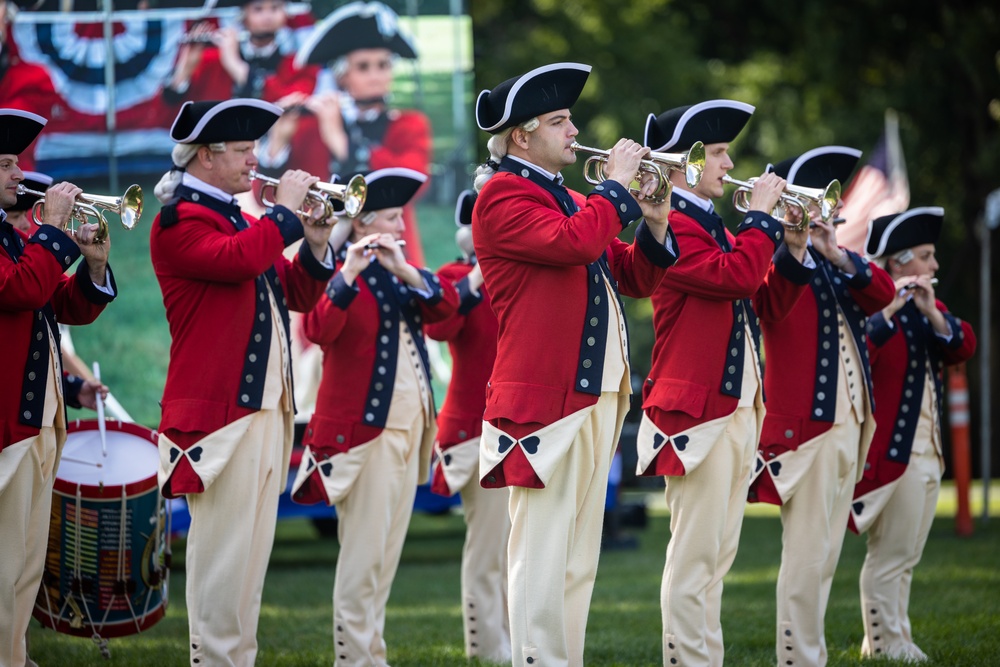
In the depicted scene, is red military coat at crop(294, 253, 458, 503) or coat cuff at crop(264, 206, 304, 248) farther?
red military coat at crop(294, 253, 458, 503)

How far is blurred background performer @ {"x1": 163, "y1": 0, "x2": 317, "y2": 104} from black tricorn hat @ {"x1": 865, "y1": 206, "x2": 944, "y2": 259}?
203 inches

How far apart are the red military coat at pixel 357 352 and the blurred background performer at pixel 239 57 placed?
13.6 feet

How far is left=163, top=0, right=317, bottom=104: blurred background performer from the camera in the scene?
1027 centimetres

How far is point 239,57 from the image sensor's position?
1034cm

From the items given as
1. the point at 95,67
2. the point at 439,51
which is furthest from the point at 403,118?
the point at 95,67

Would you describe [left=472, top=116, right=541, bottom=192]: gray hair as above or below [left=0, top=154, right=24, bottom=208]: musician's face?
above

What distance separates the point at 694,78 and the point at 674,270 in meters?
17.4

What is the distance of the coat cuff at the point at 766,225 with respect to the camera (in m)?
5.53

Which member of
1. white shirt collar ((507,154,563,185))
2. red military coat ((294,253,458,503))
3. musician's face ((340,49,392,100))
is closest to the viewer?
white shirt collar ((507,154,563,185))

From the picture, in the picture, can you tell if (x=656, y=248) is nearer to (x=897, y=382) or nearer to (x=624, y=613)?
(x=897, y=382)

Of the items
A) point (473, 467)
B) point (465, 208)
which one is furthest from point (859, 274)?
point (473, 467)

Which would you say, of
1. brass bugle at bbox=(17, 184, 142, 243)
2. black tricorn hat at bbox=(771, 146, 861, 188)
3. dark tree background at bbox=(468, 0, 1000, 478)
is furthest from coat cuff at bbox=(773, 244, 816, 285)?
dark tree background at bbox=(468, 0, 1000, 478)

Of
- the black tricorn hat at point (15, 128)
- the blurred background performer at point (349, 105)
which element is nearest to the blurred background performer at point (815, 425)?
the black tricorn hat at point (15, 128)

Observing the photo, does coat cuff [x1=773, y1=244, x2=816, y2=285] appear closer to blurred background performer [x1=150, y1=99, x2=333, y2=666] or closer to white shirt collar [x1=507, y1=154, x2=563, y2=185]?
white shirt collar [x1=507, y1=154, x2=563, y2=185]
